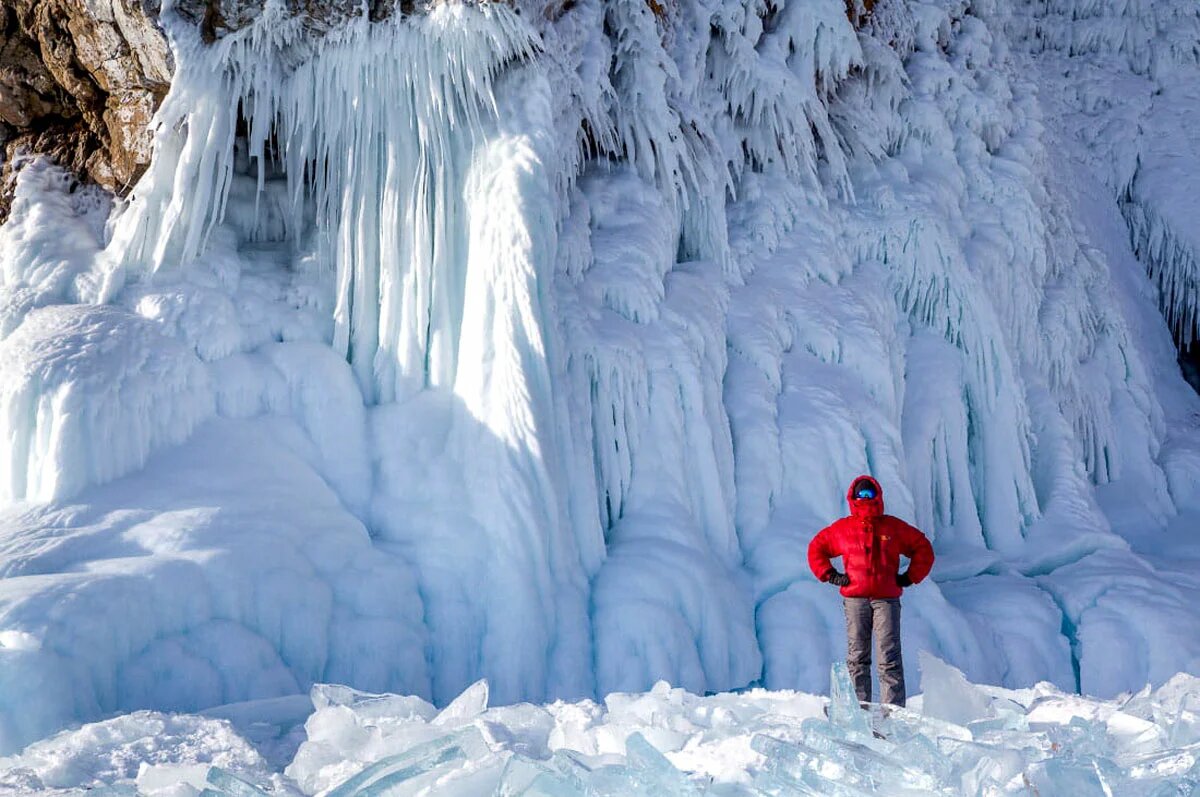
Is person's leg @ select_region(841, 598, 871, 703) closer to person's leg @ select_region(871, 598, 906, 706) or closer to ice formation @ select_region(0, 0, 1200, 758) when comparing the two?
person's leg @ select_region(871, 598, 906, 706)

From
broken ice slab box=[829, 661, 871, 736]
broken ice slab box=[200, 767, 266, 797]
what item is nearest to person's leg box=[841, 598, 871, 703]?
broken ice slab box=[829, 661, 871, 736]

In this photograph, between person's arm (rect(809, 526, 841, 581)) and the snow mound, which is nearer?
person's arm (rect(809, 526, 841, 581))

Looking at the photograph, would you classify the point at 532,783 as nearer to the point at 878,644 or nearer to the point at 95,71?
the point at 878,644

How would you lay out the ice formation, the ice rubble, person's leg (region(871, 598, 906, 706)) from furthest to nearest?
the ice formation, person's leg (region(871, 598, 906, 706)), the ice rubble

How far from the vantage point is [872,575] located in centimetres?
460

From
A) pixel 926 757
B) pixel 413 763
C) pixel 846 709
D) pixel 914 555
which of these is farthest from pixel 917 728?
pixel 413 763

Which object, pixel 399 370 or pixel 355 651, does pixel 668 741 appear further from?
pixel 399 370

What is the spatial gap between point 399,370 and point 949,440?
5076mm

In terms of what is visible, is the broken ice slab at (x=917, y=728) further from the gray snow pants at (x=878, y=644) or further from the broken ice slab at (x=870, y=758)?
the gray snow pants at (x=878, y=644)

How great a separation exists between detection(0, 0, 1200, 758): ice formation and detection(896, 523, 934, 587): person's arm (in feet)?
6.43

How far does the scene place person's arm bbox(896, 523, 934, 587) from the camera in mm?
4676

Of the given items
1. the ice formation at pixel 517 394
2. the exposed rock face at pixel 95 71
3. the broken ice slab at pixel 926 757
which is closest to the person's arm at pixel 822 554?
the broken ice slab at pixel 926 757

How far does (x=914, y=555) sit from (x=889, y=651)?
43cm

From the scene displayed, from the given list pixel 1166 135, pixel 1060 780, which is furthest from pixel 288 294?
pixel 1166 135
